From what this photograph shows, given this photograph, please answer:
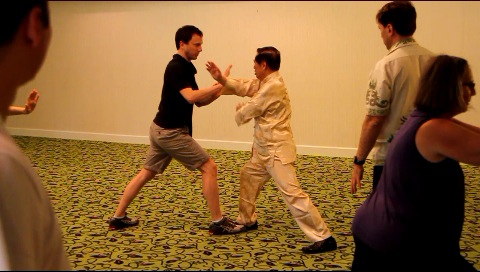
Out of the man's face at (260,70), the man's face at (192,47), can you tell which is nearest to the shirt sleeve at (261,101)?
the man's face at (260,70)

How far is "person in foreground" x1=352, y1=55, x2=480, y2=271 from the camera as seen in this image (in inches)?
75.0

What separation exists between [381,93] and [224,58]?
5.29 m

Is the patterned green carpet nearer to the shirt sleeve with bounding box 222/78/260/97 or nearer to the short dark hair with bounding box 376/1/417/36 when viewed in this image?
the shirt sleeve with bounding box 222/78/260/97

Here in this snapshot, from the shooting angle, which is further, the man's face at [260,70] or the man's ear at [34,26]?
the man's face at [260,70]

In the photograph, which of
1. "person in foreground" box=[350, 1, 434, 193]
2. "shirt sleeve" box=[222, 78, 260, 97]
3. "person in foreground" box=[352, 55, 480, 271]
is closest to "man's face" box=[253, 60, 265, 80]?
"shirt sleeve" box=[222, 78, 260, 97]

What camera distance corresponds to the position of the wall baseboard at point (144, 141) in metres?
7.63

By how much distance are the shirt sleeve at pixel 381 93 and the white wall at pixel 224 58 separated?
422cm

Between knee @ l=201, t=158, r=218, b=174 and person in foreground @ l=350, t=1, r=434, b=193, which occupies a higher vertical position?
person in foreground @ l=350, t=1, r=434, b=193

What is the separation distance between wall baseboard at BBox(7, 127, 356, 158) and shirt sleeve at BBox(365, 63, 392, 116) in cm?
450

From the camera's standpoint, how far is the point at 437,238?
1.99m

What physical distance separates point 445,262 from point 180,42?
2.62 meters

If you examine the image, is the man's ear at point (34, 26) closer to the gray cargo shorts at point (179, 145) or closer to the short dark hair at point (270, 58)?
the short dark hair at point (270, 58)

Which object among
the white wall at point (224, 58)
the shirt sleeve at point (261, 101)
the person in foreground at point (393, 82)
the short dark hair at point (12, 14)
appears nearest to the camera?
the short dark hair at point (12, 14)

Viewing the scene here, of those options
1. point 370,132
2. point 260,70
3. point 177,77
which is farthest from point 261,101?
point 370,132
